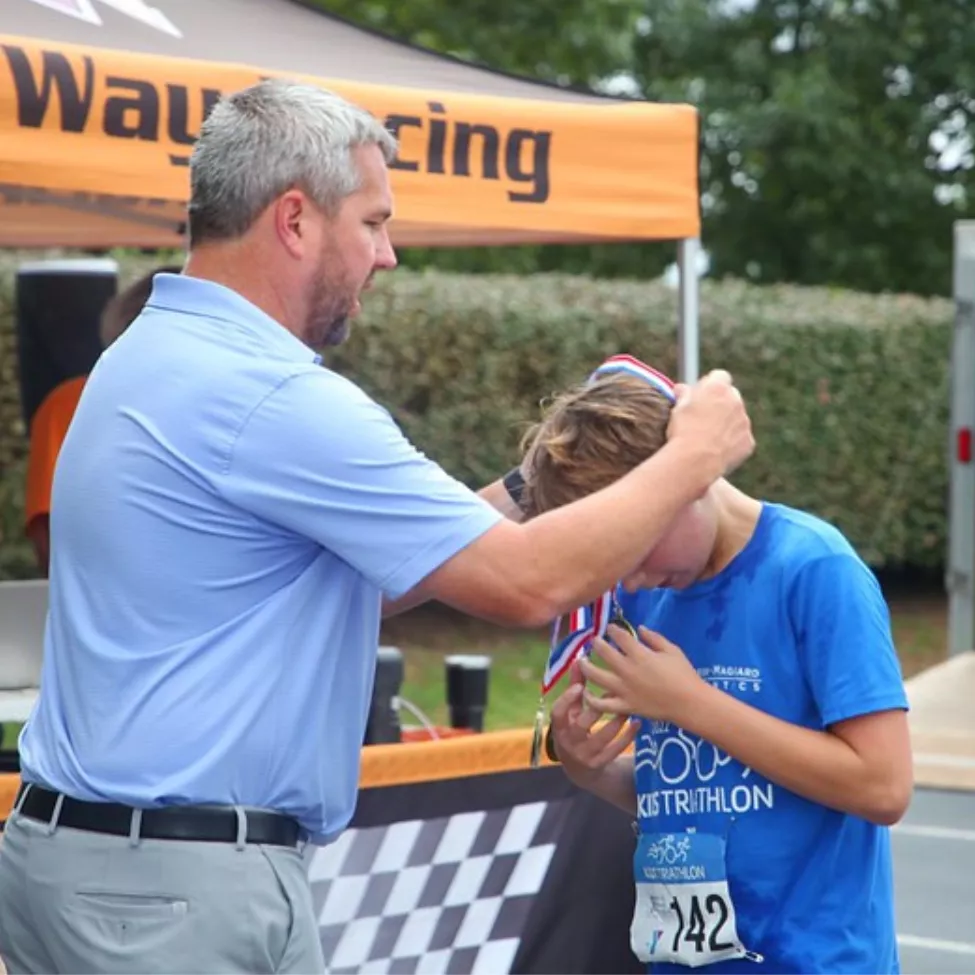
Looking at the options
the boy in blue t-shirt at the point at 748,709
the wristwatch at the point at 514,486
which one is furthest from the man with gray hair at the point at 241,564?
the wristwatch at the point at 514,486

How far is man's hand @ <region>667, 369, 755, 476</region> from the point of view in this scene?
211 cm

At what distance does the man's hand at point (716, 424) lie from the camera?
211 cm

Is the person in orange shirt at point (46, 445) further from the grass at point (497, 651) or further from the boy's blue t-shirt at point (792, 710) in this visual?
the grass at point (497, 651)

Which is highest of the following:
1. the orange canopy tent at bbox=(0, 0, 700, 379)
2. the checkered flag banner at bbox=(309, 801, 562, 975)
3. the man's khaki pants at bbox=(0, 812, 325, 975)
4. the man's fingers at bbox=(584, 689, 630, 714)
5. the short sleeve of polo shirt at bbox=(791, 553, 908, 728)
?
the orange canopy tent at bbox=(0, 0, 700, 379)

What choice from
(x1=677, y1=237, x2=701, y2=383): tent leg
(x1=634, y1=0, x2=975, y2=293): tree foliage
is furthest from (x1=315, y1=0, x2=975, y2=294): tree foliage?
(x1=677, y1=237, x2=701, y2=383): tent leg

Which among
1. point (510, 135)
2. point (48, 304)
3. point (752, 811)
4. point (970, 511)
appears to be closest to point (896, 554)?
point (970, 511)

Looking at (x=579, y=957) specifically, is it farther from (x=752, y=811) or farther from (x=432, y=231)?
(x=432, y=231)

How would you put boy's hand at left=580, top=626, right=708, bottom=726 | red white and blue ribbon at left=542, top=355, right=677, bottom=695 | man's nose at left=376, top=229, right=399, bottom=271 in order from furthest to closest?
red white and blue ribbon at left=542, top=355, right=677, bottom=695 → boy's hand at left=580, top=626, right=708, bottom=726 → man's nose at left=376, top=229, right=399, bottom=271

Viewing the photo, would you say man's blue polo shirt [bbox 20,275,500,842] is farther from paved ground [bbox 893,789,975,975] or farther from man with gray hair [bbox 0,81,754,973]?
paved ground [bbox 893,789,975,975]

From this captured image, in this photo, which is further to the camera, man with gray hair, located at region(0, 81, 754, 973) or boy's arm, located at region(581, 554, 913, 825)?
boy's arm, located at region(581, 554, 913, 825)

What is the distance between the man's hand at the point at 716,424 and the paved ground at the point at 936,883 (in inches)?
148

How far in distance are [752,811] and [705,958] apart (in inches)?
8.2

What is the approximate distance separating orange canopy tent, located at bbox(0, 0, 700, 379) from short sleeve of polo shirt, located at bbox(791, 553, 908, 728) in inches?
80.6

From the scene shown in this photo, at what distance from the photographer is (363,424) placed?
2.00 m
